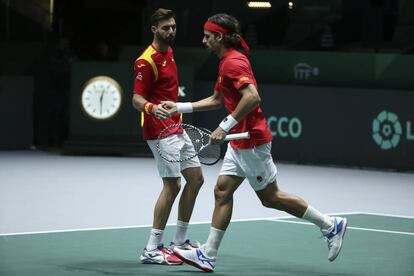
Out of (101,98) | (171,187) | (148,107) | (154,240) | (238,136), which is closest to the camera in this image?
(238,136)

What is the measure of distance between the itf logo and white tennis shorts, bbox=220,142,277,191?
28.8 feet

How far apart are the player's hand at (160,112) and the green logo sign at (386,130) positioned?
800cm

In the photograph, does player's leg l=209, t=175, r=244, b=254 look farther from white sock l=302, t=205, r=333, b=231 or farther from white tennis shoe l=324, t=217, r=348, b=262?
white tennis shoe l=324, t=217, r=348, b=262

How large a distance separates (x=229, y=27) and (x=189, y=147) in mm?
1173

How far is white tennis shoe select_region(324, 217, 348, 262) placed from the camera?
8.59m

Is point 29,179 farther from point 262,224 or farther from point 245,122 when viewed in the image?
point 245,122

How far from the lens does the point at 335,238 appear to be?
28.2 feet

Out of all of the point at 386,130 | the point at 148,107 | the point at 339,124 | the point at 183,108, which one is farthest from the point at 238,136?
the point at 339,124

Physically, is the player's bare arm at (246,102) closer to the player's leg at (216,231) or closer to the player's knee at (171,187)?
the player's leg at (216,231)

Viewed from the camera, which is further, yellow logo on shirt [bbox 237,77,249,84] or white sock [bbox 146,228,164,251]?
white sock [bbox 146,228,164,251]

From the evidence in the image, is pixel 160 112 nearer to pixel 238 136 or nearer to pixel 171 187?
pixel 238 136

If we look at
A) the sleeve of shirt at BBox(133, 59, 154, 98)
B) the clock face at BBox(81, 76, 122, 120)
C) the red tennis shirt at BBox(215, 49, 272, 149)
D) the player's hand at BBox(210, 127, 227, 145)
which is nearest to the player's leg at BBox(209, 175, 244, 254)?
the red tennis shirt at BBox(215, 49, 272, 149)

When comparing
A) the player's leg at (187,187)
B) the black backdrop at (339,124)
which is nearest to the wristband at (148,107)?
the player's leg at (187,187)

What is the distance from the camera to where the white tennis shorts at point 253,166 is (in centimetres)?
839
